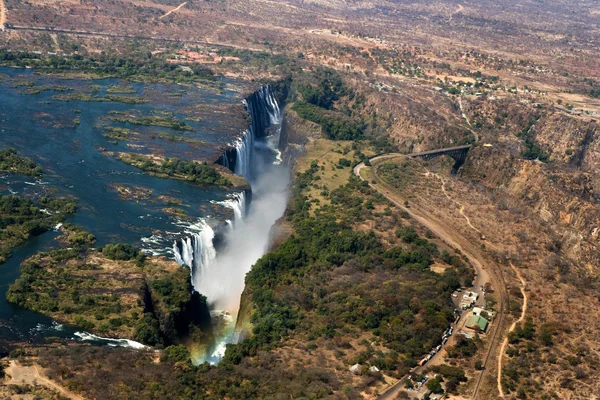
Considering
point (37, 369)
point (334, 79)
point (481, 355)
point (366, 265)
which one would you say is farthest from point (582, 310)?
point (334, 79)

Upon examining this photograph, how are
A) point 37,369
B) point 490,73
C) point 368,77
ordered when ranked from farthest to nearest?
point 490,73, point 368,77, point 37,369

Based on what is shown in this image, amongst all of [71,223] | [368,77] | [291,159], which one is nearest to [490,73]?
[368,77]

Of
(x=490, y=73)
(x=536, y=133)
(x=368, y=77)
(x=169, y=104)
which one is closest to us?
(x=169, y=104)

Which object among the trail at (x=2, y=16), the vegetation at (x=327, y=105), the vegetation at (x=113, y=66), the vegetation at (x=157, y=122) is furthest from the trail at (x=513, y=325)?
the trail at (x=2, y=16)

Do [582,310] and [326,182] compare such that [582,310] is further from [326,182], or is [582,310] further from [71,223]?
[71,223]

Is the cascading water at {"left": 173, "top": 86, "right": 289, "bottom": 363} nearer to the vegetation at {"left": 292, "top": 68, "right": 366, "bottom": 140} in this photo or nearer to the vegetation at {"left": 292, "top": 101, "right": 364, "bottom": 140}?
the vegetation at {"left": 292, "top": 101, "right": 364, "bottom": 140}

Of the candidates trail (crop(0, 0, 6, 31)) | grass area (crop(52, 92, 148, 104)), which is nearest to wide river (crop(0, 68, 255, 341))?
grass area (crop(52, 92, 148, 104))

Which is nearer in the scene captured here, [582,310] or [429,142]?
[582,310]
